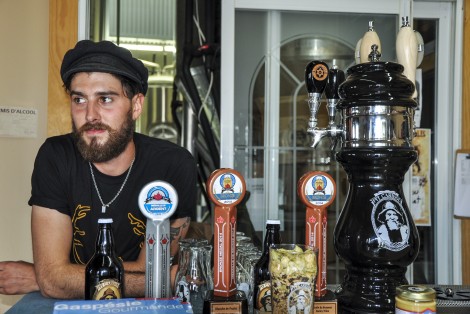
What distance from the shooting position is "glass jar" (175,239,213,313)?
3.54 ft

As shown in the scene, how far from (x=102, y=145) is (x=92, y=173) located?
0.13 m

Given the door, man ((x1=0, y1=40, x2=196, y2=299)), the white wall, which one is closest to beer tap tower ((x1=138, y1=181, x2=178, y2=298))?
man ((x1=0, y1=40, x2=196, y2=299))

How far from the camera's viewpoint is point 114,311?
0.86 metres

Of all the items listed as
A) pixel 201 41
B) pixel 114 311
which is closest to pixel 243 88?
pixel 201 41

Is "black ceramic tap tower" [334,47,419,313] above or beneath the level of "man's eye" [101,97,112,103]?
beneath

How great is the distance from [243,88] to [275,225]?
1989 millimetres

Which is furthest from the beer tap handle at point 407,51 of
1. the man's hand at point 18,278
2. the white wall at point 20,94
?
the white wall at point 20,94

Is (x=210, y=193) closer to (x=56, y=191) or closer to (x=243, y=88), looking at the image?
(x=56, y=191)

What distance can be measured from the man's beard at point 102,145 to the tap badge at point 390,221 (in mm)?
899

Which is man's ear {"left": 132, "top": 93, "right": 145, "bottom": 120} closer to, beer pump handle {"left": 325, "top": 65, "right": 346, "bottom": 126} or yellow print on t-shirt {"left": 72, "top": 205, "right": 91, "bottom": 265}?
yellow print on t-shirt {"left": 72, "top": 205, "right": 91, "bottom": 265}

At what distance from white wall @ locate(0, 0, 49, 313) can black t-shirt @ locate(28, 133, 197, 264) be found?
90cm

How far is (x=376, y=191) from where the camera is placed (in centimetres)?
114

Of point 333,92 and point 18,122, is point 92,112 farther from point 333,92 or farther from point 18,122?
point 18,122

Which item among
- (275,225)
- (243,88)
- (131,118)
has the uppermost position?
(243,88)
